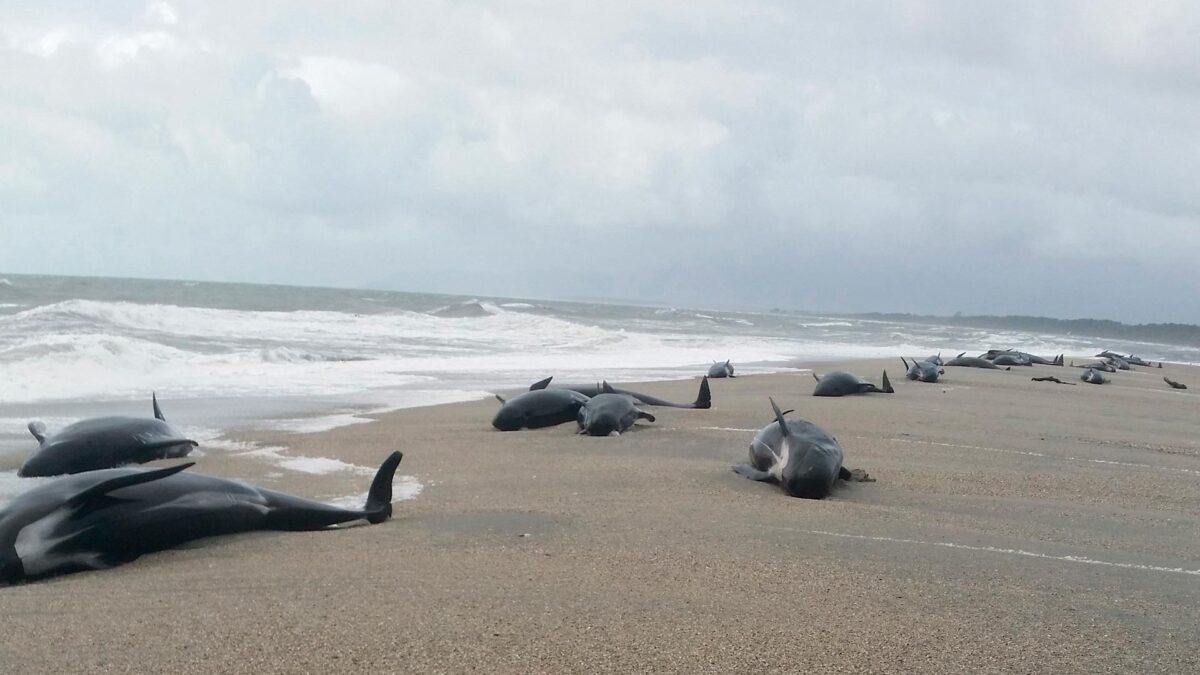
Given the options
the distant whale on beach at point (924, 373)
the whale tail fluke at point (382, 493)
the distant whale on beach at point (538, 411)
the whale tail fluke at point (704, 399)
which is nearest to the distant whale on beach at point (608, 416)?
the distant whale on beach at point (538, 411)

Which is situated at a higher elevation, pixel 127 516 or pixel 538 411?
pixel 127 516

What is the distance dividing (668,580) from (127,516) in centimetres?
242

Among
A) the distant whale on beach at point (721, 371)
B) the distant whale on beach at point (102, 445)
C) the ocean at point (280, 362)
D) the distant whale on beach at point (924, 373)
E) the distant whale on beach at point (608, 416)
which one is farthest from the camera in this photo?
the distant whale on beach at point (721, 371)

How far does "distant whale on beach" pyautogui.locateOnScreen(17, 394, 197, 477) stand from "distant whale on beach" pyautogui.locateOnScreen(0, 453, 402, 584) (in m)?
2.26

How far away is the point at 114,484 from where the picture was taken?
3.97 metres

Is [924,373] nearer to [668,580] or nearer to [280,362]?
[280,362]

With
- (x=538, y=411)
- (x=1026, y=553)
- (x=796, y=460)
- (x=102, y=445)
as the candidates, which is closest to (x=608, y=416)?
(x=538, y=411)

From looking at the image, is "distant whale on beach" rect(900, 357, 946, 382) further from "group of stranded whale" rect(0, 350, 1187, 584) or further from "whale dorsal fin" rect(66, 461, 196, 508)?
"whale dorsal fin" rect(66, 461, 196, 508)

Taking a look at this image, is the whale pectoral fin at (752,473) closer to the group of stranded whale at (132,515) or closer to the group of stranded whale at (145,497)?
the group of stranded whale at (145,497)

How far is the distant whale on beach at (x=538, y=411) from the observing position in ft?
30.8

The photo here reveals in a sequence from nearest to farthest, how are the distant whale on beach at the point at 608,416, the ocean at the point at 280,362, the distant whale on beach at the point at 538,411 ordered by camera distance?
the distant whale on beach at the point at 608,416 → the distant whale on beach at the point at 538,411 → the ocean at the point at 280,362

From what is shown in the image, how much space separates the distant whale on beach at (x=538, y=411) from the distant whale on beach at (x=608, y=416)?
26 centimetres

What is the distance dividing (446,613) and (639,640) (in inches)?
26.9

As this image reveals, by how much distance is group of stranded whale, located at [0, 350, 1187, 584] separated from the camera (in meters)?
3.92
